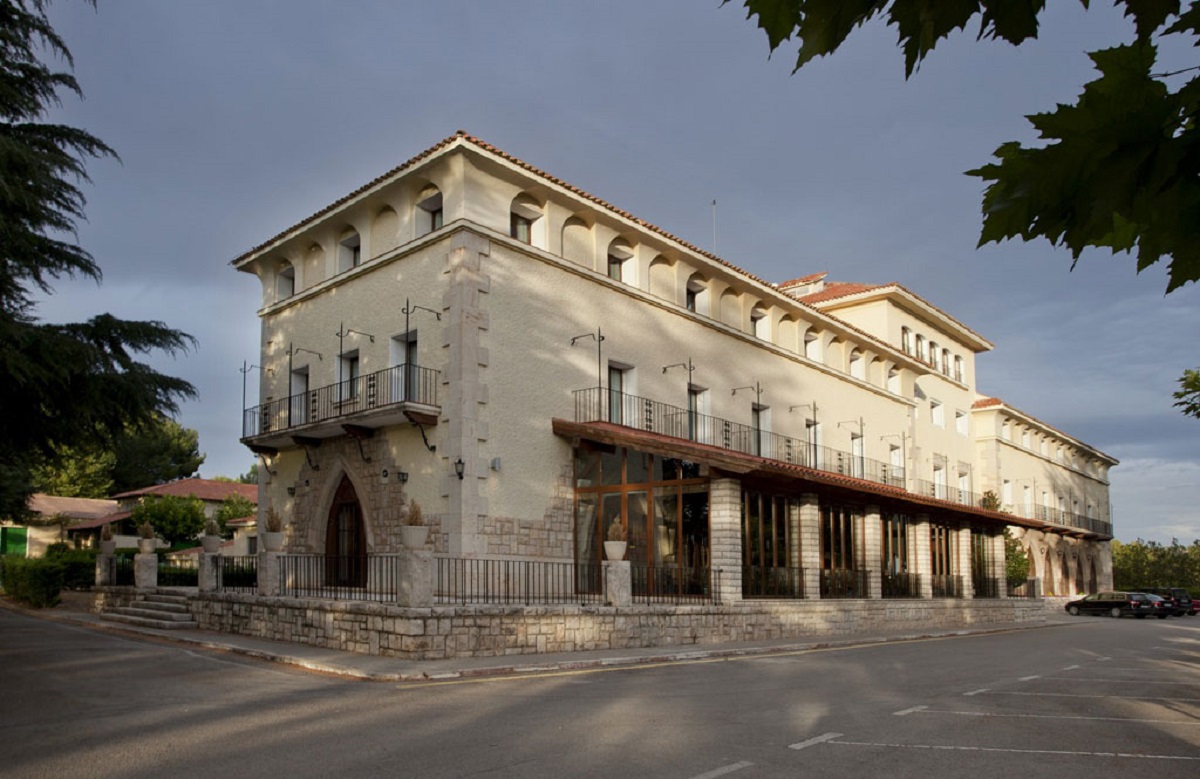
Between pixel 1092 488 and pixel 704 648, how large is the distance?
5760 centimetres

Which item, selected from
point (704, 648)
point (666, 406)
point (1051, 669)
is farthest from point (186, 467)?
point (1051, 669)

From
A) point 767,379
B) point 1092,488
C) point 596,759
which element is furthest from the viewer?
point 1092,488

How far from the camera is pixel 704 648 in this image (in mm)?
17438

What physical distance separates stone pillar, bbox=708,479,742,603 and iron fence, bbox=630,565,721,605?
51cm

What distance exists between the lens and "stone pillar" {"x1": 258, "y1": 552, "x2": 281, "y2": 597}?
59.0 ft

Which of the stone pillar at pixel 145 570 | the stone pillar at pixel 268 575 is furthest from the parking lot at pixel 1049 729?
the stone pillar at pixel 145 570

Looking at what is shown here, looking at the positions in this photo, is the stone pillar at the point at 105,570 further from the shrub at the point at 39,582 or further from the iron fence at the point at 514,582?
the iron fence at the point at 514,582

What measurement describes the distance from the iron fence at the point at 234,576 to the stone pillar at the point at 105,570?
410 centimetres

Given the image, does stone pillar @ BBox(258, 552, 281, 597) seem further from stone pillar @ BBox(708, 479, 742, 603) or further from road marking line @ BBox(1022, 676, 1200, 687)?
road marking line @ BBox(1022, 676, 1200, 687)

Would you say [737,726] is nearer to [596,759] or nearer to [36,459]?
[596,759]

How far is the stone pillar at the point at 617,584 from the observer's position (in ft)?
55.9

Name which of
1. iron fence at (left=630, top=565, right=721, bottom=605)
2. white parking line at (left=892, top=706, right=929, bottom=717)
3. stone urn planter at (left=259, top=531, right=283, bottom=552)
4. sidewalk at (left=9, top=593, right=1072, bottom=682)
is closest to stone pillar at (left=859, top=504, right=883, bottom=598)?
sidewalk at (left=9, top=593, right=1072, bottom=682)

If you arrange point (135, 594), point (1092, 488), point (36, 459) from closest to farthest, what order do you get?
point (36, 459)
point (135, 594)
point (1092, 488)

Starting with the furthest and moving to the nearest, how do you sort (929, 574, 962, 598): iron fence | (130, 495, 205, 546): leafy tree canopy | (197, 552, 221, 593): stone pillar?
(130, 495, 205, 546): leafy tree canopy < (929, 574, 962, 598): iron fence < (197, 552, 221, 593): stone pillar
